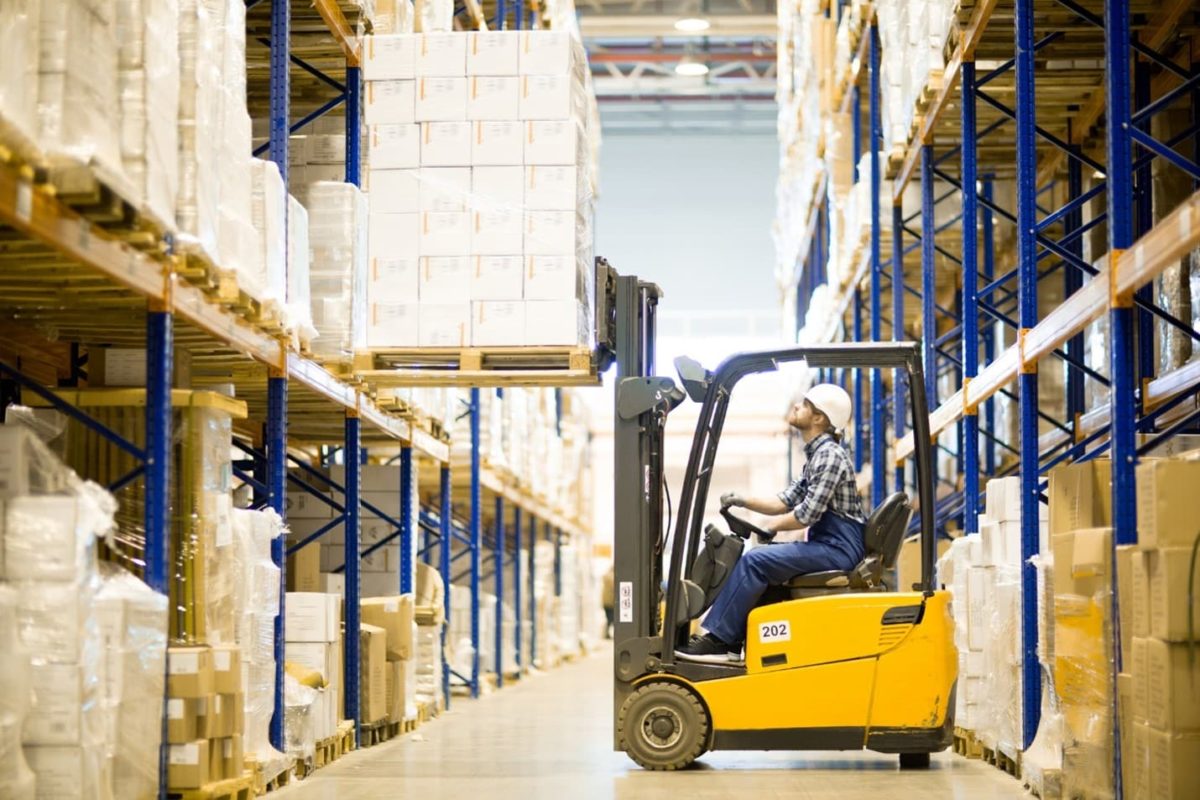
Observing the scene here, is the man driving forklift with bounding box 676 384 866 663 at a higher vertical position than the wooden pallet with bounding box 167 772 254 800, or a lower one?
higher

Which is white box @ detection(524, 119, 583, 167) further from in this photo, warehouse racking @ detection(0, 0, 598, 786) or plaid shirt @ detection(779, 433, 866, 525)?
plaid shirt @ detection(779, 433, 866, 525)

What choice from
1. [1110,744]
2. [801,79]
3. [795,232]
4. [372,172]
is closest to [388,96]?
[372,172]

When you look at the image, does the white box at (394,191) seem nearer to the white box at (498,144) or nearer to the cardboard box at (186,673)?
the white box at (498,144)

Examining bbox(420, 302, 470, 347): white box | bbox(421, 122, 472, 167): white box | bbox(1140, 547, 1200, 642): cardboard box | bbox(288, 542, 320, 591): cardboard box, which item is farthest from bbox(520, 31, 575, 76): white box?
bbox(1140, 547, 1200, 642): cardboard box

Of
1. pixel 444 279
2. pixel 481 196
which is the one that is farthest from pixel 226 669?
pixel 481 196

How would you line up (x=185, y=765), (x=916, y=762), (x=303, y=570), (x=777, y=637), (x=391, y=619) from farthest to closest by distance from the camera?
(x=391, y=619)
(x=303, y=570)
(x=916, y=762)
(x=777, y=637)
(x=185, y=765)

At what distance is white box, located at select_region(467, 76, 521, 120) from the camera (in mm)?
8242

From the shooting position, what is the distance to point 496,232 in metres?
8.18

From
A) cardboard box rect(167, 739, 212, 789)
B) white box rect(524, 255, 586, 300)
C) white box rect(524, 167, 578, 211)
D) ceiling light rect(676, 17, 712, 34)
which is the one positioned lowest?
cardboard box rect(167, 739, 212, 789)

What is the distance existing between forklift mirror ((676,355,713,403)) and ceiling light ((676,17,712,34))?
54.9ft

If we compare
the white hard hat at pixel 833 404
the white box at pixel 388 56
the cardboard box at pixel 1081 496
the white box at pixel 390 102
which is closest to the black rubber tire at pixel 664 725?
the white hard hat at pixel 833 404

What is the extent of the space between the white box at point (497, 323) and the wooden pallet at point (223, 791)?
8.42 ft

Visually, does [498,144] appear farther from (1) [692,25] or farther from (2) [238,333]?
(1) [692,25]

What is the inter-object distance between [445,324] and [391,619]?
272cm
